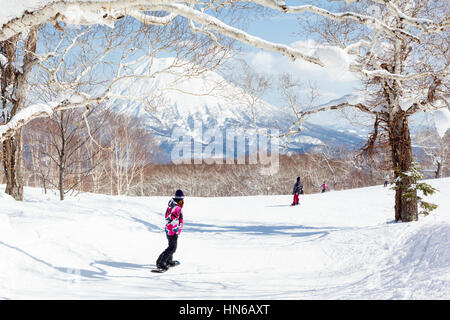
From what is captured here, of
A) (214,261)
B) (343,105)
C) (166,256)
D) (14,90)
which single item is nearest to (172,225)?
(166,256)

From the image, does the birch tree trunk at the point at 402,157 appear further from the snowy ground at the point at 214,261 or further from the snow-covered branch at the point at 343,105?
the snowy ground at the point at 214,261

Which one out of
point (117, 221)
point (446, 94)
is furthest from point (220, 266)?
point (446, 94)

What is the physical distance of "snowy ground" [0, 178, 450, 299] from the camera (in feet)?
14.0

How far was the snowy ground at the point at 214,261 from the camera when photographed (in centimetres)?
426

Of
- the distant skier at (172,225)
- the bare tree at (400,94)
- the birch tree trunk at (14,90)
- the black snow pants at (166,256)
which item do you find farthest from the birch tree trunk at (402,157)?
the birch tree trunk at (14,90)

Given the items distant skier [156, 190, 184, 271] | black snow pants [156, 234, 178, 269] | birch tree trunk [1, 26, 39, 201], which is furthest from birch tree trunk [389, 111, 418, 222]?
birch tree trunk [1, 26, 39, 201]

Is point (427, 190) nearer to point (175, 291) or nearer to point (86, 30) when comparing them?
point (175, 291)

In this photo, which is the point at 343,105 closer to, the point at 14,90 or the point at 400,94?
the point at 400,94

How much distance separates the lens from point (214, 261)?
21.4 ft

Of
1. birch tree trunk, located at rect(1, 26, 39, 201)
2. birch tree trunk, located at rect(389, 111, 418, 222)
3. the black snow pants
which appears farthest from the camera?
birch tree trunk, located at rect(1, 26, 39, 201)

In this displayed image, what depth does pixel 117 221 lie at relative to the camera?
368 inches

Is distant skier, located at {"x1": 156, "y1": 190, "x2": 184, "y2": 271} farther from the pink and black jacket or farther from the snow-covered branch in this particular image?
the snow-covered branch

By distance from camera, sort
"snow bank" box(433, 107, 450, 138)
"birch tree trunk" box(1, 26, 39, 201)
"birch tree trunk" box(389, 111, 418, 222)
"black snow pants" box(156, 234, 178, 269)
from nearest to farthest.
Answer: "black snow pants" box(156, 234, 178, 269) < "snow bank" box(433, 107, 450, 138) < "birch tree trunk" box(389, 111, 418, 222) < "birch tree trunk" box(1, 26, 39, 201)
